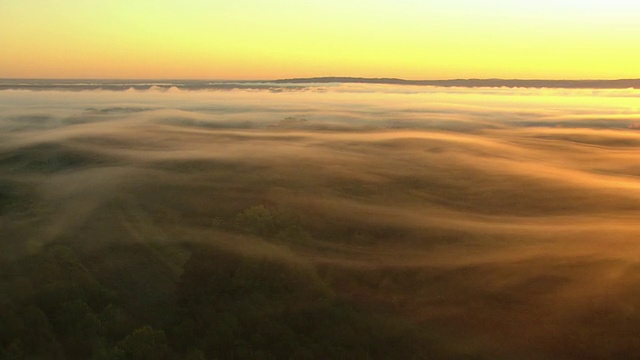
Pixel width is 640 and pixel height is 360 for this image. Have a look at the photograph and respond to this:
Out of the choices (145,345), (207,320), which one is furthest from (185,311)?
(145,345)

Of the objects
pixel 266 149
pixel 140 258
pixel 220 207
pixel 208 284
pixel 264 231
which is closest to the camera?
pixel 208 284

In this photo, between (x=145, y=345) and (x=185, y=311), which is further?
(x=185, y=311)

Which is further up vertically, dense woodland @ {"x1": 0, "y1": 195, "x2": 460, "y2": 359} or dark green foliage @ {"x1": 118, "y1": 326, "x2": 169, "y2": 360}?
dense woodland @ {"x1": 0, "y1": 195, "x2": 460, "y2": 359}

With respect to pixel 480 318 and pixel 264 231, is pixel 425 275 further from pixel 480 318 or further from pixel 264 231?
pixel 264 231

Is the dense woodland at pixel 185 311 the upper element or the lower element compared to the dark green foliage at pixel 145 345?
upper

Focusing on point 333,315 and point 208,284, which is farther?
point 208,284

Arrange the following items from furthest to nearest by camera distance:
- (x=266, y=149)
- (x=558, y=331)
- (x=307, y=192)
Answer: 1. (x=266, y=149)
2. (x=307, y=192)
3. (x=558, y=331)

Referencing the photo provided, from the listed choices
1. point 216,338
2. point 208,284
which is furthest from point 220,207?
point 216,338

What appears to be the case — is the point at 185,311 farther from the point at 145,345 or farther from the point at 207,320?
the point at 145,345

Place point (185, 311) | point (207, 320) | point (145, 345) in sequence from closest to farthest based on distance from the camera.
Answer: point (145, 345) → point (207, 320) → point (185, 311)

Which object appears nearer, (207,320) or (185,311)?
(207,320)

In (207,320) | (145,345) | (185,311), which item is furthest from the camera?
(185,311)
